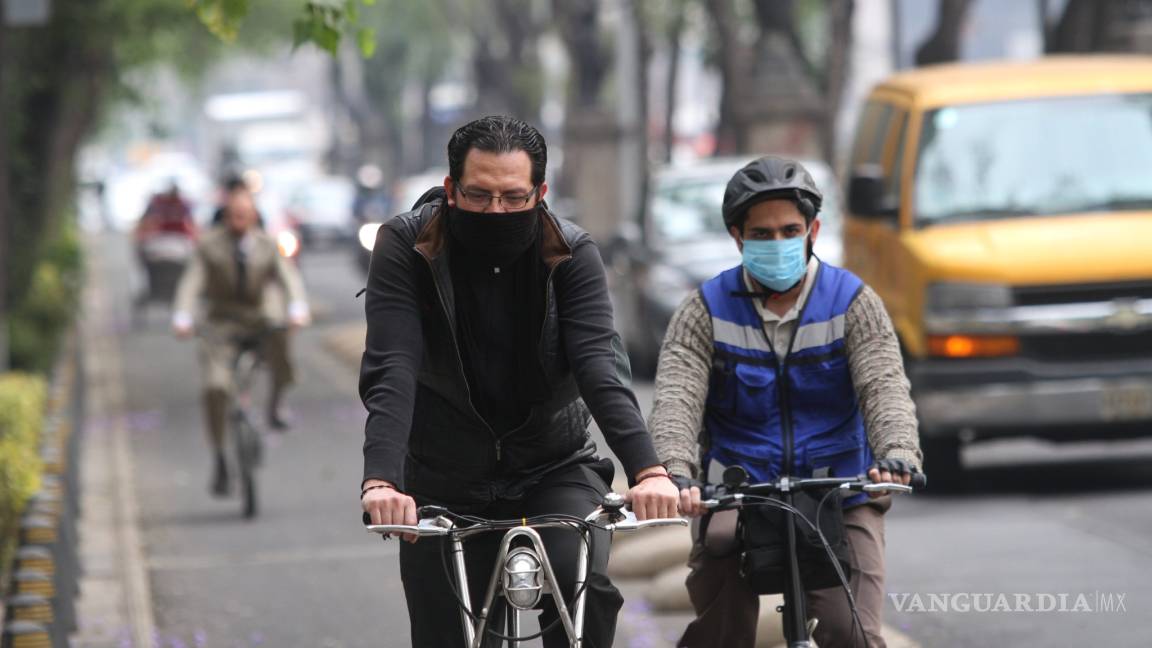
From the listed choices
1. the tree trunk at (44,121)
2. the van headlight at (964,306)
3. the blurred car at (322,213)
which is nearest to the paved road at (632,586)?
the van headlight at (964,306)

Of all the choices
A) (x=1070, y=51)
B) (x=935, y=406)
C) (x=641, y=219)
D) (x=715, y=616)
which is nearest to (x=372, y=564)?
(x=935, y=406)

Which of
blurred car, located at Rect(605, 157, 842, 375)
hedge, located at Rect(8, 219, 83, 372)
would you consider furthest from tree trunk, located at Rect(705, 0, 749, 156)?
blurred car, located at Rect(605, 157, 842, 375)

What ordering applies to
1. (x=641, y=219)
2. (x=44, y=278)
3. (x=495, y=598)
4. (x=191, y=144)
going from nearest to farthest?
(x=495, y=598) → (x=641, y=219) → (x=44, y=278) → (x=191, y=144)

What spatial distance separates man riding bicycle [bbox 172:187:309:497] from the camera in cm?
1259

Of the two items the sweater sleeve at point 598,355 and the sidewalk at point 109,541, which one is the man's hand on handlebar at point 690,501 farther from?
the sidewalk at point 109,541

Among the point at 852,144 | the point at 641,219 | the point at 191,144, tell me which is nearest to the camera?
the point at 852,144

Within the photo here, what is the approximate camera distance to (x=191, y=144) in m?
124

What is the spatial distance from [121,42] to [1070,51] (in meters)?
11.1

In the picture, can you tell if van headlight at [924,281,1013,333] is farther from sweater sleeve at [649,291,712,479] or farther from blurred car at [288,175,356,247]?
blurred car at [288,175,356,247]

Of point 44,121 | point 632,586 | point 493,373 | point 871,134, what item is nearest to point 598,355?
point 493,373

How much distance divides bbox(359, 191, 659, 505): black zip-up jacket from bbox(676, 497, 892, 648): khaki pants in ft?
1.64

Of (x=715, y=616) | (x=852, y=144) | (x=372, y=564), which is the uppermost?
(x=852, y=144)

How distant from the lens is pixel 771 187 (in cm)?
517

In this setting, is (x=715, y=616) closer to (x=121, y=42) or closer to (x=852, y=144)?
(x=852, y=144)
